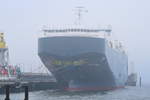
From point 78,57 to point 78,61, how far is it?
3.57 feet

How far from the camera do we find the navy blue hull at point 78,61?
2731 inches

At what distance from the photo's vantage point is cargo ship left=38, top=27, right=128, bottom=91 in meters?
69.5

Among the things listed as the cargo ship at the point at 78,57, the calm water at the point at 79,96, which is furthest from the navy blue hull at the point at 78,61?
the calm water at the point at 79,96

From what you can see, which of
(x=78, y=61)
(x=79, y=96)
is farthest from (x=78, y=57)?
(x=79, y=96)

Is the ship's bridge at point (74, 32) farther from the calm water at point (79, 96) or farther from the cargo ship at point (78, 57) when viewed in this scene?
the calm water at point (79, 96)

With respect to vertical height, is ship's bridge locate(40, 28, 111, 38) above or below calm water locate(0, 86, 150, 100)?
above

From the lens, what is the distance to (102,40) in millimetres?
71250

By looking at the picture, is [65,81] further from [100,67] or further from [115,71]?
[115,71]

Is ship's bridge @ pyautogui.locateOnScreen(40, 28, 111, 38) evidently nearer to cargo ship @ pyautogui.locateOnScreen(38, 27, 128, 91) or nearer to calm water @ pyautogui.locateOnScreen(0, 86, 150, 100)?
cargo ship @ pyautogui.locateOnScreen(38, 27, 128, 91)

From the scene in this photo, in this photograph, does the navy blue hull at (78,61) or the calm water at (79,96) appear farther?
the navy blue hull at (78,61)

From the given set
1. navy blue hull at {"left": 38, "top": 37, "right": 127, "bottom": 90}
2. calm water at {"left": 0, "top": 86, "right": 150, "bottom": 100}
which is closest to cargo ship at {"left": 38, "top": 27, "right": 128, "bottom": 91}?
navy blue hull at {"left": 38, "top": 37, "right": 127, "bottom": 90}

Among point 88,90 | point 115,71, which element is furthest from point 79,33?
point 115,71

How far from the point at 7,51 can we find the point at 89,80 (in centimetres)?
1746

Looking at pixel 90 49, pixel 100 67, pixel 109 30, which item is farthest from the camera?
pixel 109 30
